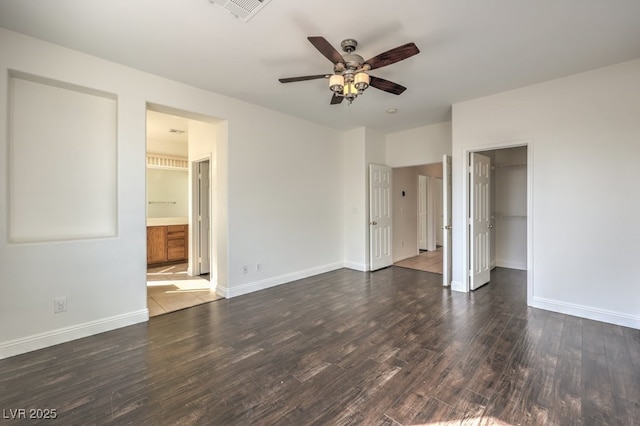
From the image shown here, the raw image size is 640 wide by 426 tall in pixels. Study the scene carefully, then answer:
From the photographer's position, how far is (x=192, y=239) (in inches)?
212

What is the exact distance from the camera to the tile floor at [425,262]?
575 centimetres

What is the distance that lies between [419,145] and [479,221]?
1947 mm

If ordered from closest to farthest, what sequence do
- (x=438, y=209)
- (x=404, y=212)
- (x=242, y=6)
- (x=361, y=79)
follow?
(x=242, y=6)
(x=361, y=79)
(x=404, y=212)
(x=438, y=209)

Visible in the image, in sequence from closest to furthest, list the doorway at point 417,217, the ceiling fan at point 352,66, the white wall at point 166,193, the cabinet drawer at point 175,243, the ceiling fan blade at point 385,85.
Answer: the ceiling fan at point 352,66 < the ceiling fan blade at point 385,85 < the cabinet drawer at point 175,243 < the doorway at point 417,217 < the white wall at point 166,193

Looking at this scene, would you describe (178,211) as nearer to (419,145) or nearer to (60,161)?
(60,161)

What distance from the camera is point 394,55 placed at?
2266 mm

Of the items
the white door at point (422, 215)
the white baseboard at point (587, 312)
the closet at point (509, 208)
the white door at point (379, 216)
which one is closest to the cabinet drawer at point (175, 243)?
the white door at point (379, 216)

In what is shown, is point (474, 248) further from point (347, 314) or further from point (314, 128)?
point (314, 128)

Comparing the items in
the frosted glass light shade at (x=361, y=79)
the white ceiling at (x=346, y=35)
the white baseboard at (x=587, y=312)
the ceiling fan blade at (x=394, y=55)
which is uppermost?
the white ceiling at (x=346, y=35)

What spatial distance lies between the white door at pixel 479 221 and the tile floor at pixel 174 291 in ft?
12.6

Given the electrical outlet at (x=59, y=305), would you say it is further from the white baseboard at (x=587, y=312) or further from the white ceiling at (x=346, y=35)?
the white baseboard at (x=587, y=312)

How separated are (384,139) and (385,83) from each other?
341 centimetres

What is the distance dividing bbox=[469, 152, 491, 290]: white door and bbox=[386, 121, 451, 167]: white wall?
0.92 m

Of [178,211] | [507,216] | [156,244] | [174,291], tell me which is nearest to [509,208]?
[507,216]
